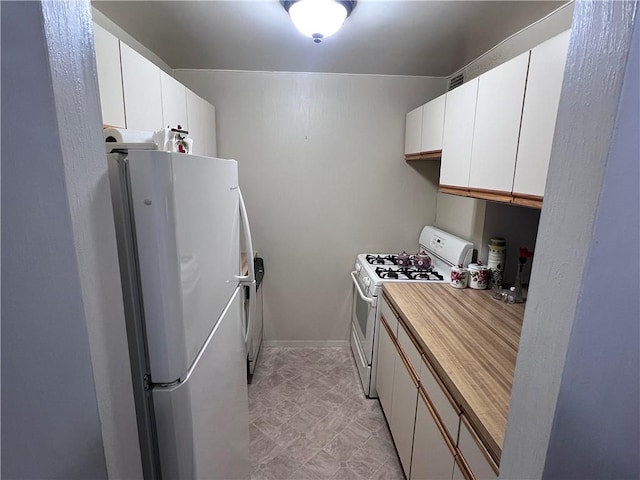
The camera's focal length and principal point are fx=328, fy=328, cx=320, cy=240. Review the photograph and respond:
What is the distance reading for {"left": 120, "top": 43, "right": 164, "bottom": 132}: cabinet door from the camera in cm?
133

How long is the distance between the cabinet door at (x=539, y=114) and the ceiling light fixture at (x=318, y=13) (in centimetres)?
86

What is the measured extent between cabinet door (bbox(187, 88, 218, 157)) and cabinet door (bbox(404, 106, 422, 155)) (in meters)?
1.59

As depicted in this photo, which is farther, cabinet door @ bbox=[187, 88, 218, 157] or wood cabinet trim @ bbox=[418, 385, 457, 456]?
cabinet door @ bbox=[187, 88, 218, 157]

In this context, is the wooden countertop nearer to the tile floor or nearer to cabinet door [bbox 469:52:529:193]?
cabinet door [bbox 469:52:529:193]

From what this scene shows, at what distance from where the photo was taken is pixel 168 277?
32.4 inches

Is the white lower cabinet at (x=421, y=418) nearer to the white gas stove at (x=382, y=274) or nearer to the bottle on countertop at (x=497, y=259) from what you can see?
the white gas stove at (x=382, y=274)

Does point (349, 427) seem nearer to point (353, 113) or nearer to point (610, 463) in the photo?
point (610, 463)

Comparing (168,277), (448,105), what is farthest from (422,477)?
(448,105)

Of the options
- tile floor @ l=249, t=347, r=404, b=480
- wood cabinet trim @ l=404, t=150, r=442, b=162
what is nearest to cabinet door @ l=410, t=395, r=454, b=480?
tile floor @ l=249, t=347, r=404, b=480

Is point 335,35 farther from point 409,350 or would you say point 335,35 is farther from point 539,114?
point 409,350

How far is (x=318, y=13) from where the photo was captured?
154 cm

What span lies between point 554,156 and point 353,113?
245 centimetres

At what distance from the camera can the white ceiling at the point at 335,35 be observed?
1.62 meters

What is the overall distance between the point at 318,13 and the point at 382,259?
1.85 metres
